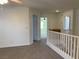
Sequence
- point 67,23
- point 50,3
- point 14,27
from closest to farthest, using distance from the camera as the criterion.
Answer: point 50,3
point 14,27
point 67,23

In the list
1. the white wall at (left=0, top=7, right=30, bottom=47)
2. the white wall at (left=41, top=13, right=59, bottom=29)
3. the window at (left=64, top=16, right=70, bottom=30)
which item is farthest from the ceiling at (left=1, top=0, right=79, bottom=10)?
the white wall at (left=41, top=13, right=59, bottom=29)

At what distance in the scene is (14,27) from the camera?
6.19 metres

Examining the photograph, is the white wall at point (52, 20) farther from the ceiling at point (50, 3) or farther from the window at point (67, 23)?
the ceiling at point (50, 3)

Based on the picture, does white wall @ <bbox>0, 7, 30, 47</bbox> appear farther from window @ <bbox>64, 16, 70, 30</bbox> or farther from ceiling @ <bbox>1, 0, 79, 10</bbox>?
window @ <bbox>64, 16, 70, 30</bbox>

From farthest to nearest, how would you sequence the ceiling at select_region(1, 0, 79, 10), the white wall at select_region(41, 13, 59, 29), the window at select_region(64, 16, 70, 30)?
the white wall at select_region(41, 13, 59, 29) → the window at select_region(64, 16, 70, 30) → the ceiling at select_region(1, 0, 79, 10)

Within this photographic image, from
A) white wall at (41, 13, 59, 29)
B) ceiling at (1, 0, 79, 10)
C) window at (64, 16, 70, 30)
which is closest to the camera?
ceiling at (1, 0, 79, 10)

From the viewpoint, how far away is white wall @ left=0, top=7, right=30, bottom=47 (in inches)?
236

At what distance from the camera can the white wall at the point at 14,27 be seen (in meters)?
6.00

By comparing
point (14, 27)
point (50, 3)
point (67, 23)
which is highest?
point (50, 3)

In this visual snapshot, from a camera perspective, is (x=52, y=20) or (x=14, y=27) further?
(x=52, y=20)

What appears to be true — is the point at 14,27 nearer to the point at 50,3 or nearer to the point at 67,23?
the point at 50,3

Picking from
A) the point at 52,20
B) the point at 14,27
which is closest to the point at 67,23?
the point at 52,20

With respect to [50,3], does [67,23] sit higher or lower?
lower

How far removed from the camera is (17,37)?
6281mm
